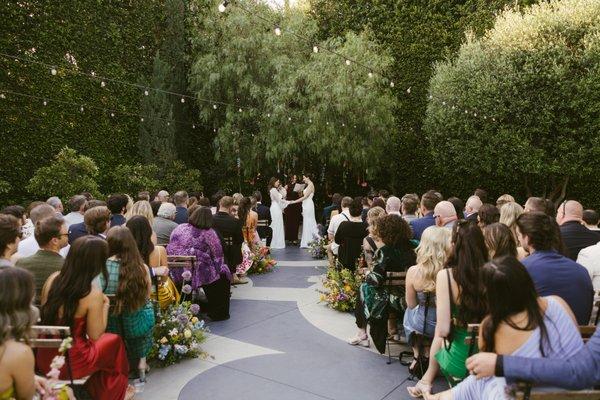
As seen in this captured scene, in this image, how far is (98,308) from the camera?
11.2ft

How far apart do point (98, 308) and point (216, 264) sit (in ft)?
10.2

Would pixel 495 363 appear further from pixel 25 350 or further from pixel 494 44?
pixel 494 44

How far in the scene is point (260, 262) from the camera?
9609mm

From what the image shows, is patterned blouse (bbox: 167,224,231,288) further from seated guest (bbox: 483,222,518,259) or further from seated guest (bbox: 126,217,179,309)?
seated guest (bbox: 483,222,518,259)

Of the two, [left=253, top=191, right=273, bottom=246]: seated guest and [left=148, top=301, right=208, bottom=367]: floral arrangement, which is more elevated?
[left=253, top=191, right=273, bottom=246]: seated guest

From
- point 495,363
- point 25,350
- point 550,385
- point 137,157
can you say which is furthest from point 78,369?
point 137,157

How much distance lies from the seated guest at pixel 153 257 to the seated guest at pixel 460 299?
2864 mm

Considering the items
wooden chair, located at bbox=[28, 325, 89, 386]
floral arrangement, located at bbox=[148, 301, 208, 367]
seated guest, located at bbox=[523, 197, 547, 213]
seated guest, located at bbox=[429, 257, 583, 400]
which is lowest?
floral arrangement, located at bbox=[148, 301, 208, 367]

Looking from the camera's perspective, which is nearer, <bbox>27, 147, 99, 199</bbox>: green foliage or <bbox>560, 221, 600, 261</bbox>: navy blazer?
<bbox>560, 221, 600, 261</bbox>: navy blazer

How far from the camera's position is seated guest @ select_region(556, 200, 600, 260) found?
559 cm

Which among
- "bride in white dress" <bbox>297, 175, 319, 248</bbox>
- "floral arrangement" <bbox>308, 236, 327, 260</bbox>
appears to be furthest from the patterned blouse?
"bride in white dress" <bbox>297, 175, 319, 248</bbox>

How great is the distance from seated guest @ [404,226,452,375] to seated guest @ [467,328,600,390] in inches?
68.6

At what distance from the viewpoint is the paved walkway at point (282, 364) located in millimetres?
4379

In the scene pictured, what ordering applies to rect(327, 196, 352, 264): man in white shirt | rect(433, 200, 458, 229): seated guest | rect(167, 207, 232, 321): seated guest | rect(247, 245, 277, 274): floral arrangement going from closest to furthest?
rect(433, 200, 458, 229): seated guest → rect(167, 207, 232, 321): seated guest → rect(327, 196, 352, 264): man in white shirt → rect(247, 245, 277, 274): floral arrangement
